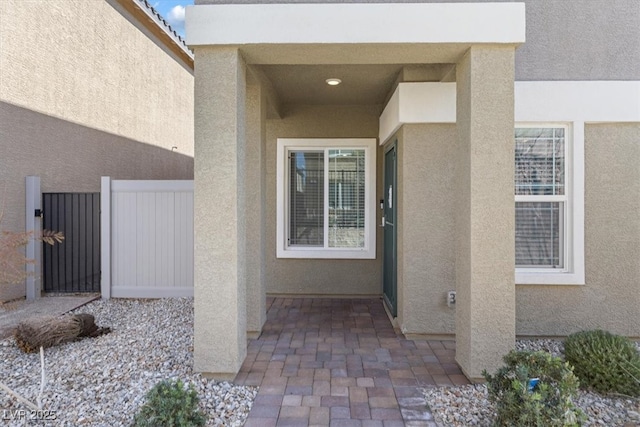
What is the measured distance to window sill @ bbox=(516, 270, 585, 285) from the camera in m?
4.84

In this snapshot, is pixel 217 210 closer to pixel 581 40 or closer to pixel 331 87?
pixel 331 87

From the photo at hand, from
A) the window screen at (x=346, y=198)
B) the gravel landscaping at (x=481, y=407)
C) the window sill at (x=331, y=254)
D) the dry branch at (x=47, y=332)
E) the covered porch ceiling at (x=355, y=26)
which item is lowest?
the gravel landscaping at (x=481, y=407)

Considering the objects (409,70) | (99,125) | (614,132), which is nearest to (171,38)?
(99,125)

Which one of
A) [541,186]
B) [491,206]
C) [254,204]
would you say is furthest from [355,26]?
[541,186]

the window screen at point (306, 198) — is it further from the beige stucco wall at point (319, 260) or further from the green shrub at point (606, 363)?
the green shrub at point (606, 363)

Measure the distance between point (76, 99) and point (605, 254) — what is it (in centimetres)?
924

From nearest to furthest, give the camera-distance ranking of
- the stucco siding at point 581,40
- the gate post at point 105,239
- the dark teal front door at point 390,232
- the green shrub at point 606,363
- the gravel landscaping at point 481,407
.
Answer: the gravel landscaping at point 481,407, the green shrub at point 606,363, the stucco siding at point 581,40, the dark teal front door at point 390,232, the gate post at point 105,239

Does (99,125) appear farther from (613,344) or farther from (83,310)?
(613,344)

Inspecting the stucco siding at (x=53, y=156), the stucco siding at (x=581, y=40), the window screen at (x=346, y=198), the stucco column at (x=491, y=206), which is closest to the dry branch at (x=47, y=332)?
the stucco siding at (x=53, y=156)

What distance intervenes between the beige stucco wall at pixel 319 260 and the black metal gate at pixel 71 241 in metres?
3.22

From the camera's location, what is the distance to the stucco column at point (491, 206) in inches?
145

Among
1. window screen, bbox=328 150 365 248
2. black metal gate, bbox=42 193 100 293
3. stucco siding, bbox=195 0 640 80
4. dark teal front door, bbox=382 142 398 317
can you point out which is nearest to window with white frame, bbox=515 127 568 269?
stucco siding, bbox=195 0 640 80

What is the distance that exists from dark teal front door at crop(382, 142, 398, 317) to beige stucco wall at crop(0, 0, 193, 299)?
6.02 m

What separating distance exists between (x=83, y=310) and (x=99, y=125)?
4381 mm
